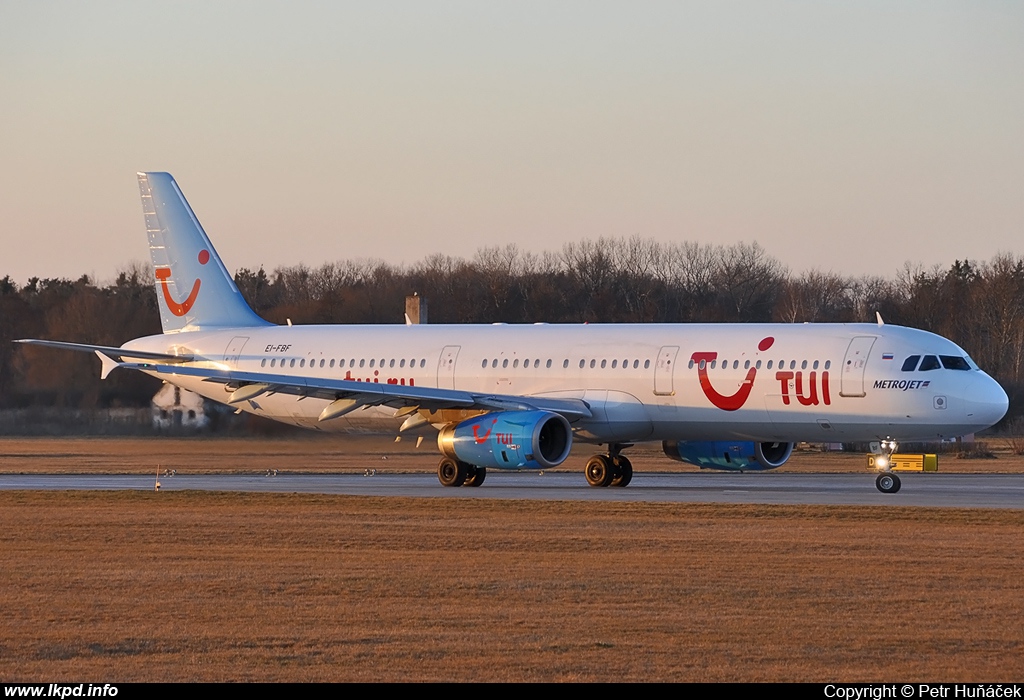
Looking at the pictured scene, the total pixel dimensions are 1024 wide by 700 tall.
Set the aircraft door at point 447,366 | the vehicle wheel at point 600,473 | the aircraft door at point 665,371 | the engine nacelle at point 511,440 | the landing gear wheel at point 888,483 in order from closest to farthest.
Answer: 1. the landing gear wheel at point 888,483
2. the engine nacelle at point 511,440
3. the aircraft door at point 665,371
4. the vehicle wheel at point 600,473
5. the aircraft door at point 447,366

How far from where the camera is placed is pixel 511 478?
128 ft

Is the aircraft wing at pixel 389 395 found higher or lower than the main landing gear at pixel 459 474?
higher

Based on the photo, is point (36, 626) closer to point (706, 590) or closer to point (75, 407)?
point (706, 590)

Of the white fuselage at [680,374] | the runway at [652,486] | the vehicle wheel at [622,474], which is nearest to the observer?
the runway at [652,486]

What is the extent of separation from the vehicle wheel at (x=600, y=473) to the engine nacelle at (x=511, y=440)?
2039mm

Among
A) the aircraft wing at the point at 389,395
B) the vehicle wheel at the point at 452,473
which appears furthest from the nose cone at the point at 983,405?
the vehicle wheel at the point at 452,473

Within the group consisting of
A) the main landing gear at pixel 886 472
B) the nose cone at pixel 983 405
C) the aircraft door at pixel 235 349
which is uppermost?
the aircraft door at pixel 235 349

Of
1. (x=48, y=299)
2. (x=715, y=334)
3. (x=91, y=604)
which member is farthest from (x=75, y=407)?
(x=91, y=604)

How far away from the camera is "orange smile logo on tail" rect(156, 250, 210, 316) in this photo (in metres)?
41.7

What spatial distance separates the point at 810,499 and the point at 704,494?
104 inches

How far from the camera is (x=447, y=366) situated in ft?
120

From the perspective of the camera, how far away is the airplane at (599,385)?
3119 cm

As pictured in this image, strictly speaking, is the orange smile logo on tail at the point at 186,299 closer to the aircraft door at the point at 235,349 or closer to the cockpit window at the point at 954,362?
the aircraft door at the point at 235,349

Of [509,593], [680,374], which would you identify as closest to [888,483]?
[680,374]
